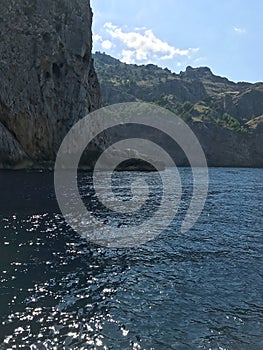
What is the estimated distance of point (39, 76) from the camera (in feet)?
271

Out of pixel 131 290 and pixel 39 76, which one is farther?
pixel 39 76

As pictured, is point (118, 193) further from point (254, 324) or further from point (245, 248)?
point (254, 324)

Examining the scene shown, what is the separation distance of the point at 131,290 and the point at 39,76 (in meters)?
75.8

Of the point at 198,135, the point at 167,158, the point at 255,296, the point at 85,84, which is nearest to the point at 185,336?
the point at 255,296

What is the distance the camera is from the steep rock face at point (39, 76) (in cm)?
7725

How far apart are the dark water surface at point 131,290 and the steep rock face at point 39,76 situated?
51763 millimetres

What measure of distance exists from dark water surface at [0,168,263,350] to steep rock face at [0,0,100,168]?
51.8m

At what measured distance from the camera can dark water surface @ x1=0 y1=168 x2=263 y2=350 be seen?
43.8 feet

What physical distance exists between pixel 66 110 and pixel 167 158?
7382 cm

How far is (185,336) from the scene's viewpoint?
13516 millimetres

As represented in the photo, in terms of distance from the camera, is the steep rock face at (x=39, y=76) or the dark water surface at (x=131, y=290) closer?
the dark water surface at (x=131, y=290)

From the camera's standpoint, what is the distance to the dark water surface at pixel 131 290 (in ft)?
43.8

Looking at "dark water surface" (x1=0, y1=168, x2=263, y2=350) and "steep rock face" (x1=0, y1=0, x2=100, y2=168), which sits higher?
"steep rock face" (x1=0, y1=0, x2=100, y2=168)

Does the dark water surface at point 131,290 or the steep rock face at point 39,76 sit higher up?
the steep rock face at point 39,76
